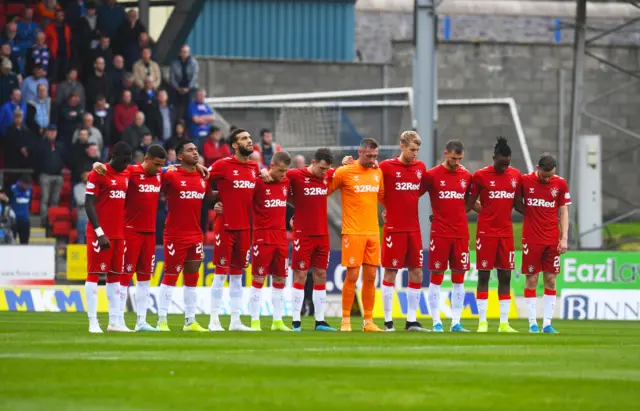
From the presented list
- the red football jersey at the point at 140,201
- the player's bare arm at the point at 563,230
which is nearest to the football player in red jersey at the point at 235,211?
the red football jersey at the point at 140,201

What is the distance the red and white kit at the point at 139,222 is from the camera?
19.1m

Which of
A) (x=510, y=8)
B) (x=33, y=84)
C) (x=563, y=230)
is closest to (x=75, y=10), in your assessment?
(x=33, y=84)

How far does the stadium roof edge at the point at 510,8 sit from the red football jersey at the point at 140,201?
31.6 metres

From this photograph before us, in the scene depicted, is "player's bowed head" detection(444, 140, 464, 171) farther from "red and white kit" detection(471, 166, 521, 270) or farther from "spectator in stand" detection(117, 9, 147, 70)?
"spectator in stand" detection(117, 9, 147, 70)

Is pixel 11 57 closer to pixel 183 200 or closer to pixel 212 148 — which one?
pixel 212 148

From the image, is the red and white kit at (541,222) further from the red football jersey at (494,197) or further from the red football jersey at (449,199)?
the red football jersey at (449,199)

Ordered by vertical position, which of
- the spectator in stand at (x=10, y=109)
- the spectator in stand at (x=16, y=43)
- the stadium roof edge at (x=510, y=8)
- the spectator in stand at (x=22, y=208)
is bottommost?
the spectator in stand at (x=22, y=208)

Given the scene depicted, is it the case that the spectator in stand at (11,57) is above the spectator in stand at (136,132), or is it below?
above

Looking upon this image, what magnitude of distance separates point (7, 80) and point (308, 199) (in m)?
13.5

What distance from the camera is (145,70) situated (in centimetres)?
3369

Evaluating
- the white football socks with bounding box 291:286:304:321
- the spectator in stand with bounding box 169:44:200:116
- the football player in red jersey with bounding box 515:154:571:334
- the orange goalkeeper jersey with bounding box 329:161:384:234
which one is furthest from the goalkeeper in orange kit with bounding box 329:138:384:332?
the spectator in stand with bounding box 169:44:200:116

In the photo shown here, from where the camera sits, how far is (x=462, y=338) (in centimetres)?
1775

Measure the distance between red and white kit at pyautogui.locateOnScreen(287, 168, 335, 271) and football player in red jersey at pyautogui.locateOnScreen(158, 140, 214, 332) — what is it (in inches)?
50.1

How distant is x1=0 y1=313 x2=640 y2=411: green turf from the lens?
10.6m
